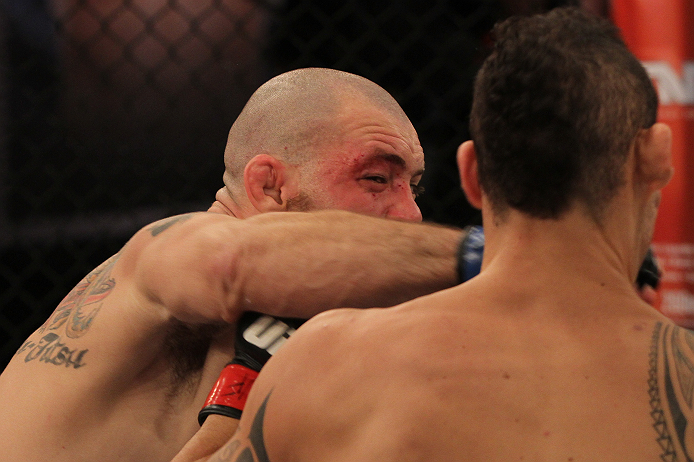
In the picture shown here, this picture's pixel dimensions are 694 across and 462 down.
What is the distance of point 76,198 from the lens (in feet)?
8.57

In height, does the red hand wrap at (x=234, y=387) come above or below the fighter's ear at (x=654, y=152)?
below

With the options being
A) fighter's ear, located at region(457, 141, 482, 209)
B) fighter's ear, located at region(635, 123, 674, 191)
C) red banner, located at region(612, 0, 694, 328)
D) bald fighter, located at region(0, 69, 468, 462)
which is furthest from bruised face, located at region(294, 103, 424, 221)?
red banner, located at region(612, 0, 694, 328)

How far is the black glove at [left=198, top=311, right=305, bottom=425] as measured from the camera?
3.11ft

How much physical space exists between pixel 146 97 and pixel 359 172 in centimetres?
162

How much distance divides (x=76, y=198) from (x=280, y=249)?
185 cm

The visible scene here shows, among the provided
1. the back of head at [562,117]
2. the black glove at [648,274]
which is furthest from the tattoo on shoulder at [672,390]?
the black glove at [648,274]

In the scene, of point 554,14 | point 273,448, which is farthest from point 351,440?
point 554,14

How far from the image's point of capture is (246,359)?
0.97 m

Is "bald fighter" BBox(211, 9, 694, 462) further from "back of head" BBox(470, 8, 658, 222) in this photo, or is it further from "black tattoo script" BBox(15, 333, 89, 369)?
"black tattoo script" BBox(15, 333, 89, 369)

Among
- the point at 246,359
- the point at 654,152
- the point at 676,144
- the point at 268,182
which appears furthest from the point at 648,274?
the point at 676,144

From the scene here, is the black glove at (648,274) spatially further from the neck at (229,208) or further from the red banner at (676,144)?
the red banner at (676,144)

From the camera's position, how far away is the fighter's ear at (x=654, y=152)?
687 millimetres

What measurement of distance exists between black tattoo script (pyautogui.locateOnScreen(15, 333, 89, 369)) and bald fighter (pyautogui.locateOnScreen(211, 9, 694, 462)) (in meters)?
0.47

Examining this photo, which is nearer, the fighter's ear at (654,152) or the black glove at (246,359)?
the fighter's ear at (654,152)
